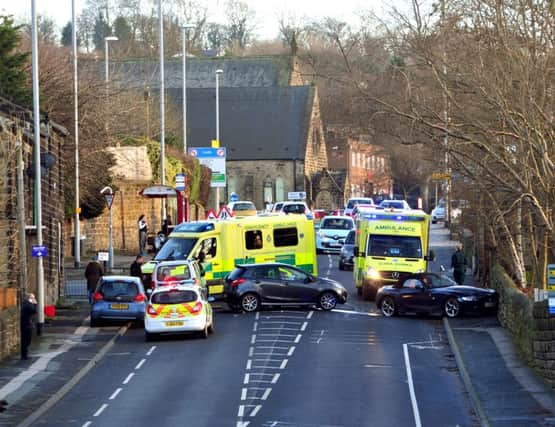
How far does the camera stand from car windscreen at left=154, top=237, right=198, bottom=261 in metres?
40.8

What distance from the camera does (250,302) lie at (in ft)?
125

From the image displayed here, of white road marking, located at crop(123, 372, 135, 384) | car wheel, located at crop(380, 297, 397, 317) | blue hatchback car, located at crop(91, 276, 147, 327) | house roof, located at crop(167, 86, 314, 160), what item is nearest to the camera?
white road marking, located at crop(123, 372, 135, 384)

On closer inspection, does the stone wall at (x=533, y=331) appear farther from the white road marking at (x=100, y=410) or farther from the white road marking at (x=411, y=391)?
the white road marking at (x=100, y=410)

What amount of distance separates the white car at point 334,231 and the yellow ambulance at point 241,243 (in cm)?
1897

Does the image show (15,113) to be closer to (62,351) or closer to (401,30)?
(62,351)

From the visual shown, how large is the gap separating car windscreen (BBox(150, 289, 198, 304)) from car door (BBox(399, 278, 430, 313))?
301 inches

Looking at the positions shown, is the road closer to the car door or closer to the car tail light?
the car door

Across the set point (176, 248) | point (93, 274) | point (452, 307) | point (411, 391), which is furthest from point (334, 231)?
point (411, 391)

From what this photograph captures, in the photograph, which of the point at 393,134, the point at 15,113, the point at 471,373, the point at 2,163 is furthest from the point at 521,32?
the point at 15,113

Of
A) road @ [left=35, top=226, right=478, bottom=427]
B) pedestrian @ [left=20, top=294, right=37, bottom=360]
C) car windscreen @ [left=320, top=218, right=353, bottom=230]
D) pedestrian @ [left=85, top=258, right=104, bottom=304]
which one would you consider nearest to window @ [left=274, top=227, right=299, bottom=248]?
road @ [left=35, top=226, right=478, bottom=427]

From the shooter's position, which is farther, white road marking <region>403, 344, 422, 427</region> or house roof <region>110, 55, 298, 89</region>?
house roof <region>110, 55, 298, 89</region>

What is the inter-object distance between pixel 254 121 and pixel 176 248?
202ft

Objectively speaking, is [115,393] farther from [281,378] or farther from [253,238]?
[253,238]

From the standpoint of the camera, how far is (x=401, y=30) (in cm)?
2552
